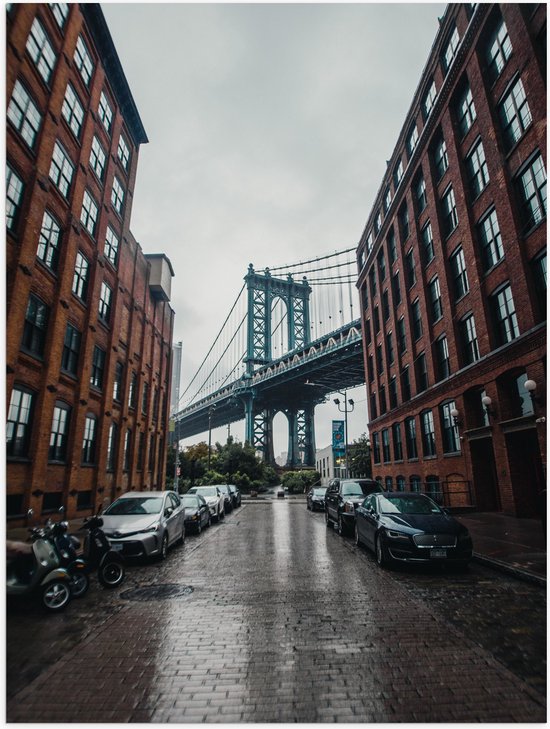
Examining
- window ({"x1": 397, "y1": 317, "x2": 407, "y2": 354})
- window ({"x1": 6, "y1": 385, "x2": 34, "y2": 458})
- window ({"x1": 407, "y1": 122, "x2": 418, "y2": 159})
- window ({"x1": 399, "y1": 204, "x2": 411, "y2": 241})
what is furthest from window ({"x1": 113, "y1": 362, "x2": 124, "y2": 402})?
window ({"x1": 407, "y1": 122, "x2": 418, "y2": 159})

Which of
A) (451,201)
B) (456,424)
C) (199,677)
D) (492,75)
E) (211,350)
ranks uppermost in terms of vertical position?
(211,350)

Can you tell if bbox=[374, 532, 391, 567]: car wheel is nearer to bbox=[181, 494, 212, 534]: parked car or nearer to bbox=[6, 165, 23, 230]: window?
bbox=[181, 494, 212, 534]: parked car

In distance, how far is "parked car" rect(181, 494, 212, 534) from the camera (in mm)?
14773

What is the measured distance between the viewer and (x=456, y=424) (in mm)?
20266

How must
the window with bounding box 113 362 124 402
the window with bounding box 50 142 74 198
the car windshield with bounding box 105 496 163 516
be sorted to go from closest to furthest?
the car windshield with bounding box 105 496 163 516, the window with bounding box 50 142 74 198, the window with bounding box 113 362 124 402

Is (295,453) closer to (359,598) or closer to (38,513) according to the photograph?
(38,513)

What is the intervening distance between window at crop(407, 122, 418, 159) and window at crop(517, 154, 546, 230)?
12.6 metres

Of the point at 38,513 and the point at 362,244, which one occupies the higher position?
the point at 362,244

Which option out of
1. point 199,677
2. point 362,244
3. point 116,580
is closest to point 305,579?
point 116,580

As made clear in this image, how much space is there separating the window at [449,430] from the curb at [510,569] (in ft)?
40.8

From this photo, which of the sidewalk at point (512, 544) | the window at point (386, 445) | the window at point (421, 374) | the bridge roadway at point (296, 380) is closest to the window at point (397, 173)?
the window at point (421, 374)

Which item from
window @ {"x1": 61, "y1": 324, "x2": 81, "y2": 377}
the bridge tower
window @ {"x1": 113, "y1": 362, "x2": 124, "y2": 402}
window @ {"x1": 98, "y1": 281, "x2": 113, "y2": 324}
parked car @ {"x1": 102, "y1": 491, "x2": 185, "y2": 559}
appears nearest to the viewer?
parked car @ {"x1": 102, "y1": 491, "x2": 185, "y2": 559}

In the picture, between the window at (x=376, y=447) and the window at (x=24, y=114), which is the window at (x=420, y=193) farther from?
the window at (x=24, y=114)

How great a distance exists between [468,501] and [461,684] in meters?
17.0
